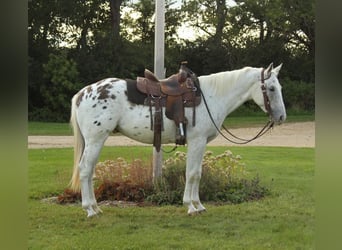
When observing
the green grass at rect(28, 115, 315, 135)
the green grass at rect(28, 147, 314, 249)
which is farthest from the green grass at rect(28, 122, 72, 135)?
the green grass at rect(28, 147, 314, 249)

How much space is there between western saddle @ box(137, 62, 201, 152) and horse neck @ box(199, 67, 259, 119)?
6.2 inches

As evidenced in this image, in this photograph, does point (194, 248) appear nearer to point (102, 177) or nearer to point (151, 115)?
point (151, 115)

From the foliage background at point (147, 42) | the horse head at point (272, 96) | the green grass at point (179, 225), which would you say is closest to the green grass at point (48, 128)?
the foliage background at point (147, 42)

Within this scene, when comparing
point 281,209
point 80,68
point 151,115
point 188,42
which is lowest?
point 281,209

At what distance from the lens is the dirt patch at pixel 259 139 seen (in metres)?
10.5

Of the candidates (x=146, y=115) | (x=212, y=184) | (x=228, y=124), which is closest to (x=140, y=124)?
(x=146, y=115)

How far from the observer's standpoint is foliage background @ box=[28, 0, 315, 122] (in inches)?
588

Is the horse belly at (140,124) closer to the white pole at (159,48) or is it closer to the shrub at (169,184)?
the white pole at (159,48)

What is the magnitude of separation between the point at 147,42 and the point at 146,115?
13044 millimetres

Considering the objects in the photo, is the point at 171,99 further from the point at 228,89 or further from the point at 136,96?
the point at 228,89

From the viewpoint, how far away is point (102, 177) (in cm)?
557

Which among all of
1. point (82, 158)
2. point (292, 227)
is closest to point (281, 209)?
point (292, 227)

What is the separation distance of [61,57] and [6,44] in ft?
51.3

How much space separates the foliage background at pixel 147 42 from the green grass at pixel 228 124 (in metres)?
0.56
